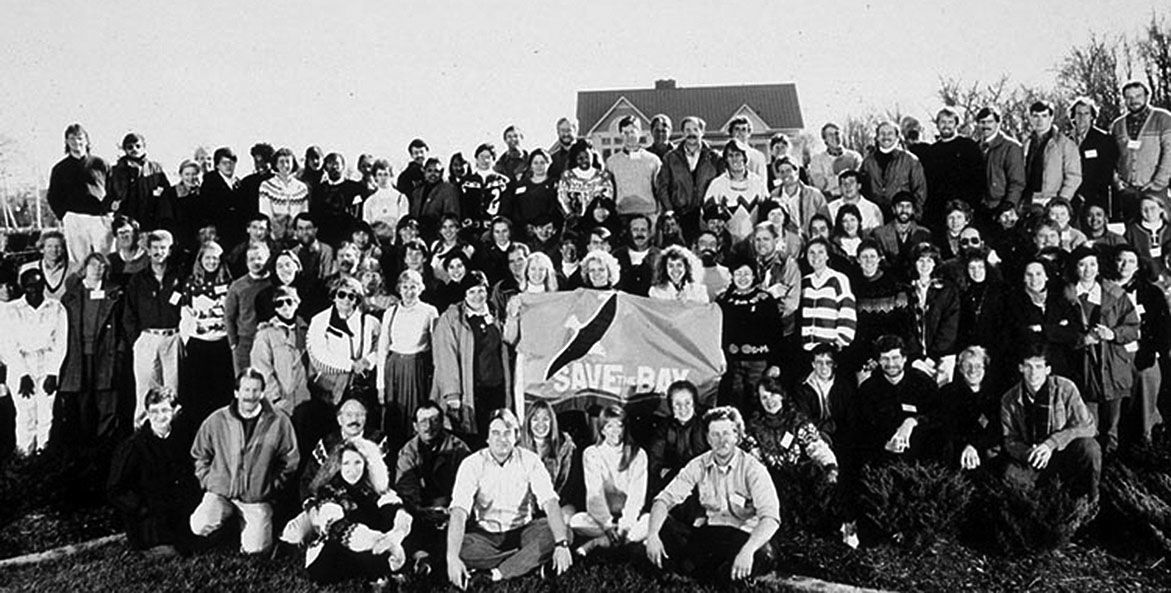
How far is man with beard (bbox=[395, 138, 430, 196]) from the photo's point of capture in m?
12.1

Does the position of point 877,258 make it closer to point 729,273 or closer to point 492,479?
point 729,273

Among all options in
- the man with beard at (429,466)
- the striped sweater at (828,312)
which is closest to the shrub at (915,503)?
the striped sweater at (828,312)

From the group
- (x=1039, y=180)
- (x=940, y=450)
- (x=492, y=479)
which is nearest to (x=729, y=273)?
(x=940, y=450)

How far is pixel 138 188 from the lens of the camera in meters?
11.2

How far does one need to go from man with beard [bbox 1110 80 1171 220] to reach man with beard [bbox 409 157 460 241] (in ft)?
25.6

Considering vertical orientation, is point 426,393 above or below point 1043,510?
above

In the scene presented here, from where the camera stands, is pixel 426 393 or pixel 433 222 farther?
pixel 433 222

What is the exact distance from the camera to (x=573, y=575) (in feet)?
23.3

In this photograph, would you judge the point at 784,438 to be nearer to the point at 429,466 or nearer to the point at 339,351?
the point at 429,466

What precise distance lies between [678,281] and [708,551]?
111 inches

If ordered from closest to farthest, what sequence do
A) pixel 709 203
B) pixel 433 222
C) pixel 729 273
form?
1. pixel 729 273
2. pixel 709 203
3. pixel 433 222

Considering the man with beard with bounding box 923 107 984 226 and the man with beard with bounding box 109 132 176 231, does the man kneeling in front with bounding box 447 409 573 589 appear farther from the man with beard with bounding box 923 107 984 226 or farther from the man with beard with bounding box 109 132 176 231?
the man with beard with bounding box 923 107 984 226

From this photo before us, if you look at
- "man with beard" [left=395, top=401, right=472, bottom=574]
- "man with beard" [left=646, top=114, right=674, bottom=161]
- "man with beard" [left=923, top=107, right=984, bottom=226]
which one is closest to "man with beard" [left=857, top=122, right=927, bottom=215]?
"man with beard" [left=923, top=107, right=984, bottom=226]

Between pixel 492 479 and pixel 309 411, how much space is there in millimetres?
2197
